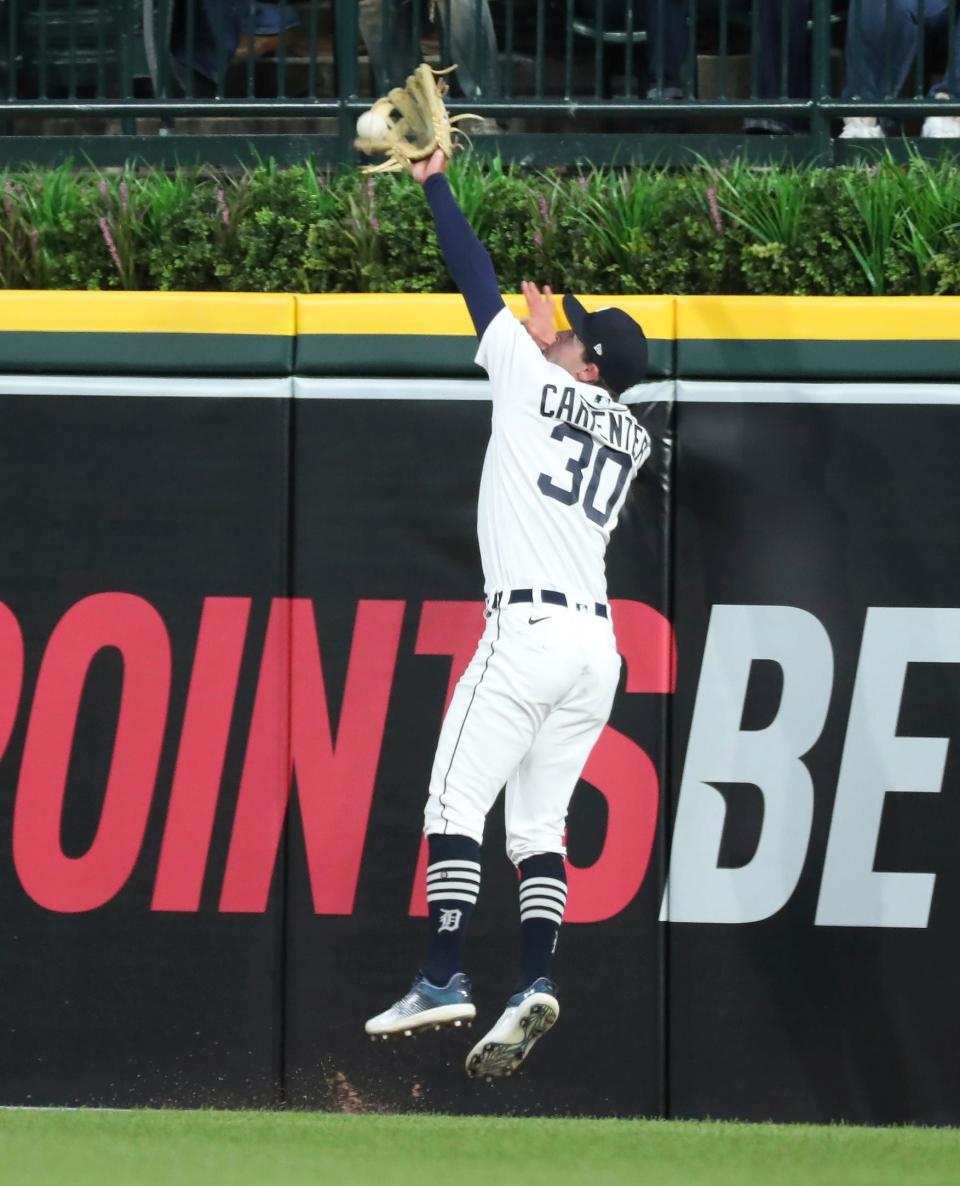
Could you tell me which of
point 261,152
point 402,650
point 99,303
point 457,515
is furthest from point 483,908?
point 261,152

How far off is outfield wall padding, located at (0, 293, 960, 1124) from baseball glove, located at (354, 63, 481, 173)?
0.65 m

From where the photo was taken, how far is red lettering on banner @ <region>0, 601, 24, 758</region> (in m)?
6.52

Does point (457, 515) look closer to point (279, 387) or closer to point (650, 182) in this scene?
point (279, 387)

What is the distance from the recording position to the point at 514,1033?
18.4 ft

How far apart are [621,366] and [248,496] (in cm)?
132

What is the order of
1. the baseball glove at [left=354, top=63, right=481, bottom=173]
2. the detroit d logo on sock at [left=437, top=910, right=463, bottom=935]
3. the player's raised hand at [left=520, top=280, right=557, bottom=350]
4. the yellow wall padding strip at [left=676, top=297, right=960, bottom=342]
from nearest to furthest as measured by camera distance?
the detroit d logo on sock at [left=437, top=910, right=463, bottom=935]
the baseball glove at [left=354, top=63, right=481, bottom=173]
the player's raised hand at [left=520, top=280, right=557, bottom=350]
the yellow wall padding strip at [left=676, top=297, right=960, bottom=342]

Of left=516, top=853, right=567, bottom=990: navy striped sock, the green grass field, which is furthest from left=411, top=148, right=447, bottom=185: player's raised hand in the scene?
the green grass field

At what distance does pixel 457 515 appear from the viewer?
21.1ft

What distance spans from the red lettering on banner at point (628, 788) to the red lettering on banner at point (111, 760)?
1.42 meters

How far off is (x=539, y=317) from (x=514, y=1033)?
2052 mm

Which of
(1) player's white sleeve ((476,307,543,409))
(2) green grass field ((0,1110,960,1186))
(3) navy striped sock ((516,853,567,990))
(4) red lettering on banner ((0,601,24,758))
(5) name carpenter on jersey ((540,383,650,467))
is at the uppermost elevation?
(1) player's white sleeve ((476,307,543,409))

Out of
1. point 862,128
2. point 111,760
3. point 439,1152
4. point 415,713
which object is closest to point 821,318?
point 862,128

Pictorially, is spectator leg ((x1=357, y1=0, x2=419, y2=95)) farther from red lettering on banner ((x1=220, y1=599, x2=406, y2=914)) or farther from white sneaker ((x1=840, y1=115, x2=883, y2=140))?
red lettering on banner ((x1=220, y1=599, x2=406, y2=914))

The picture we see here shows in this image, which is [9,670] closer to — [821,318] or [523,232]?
[523,232]
